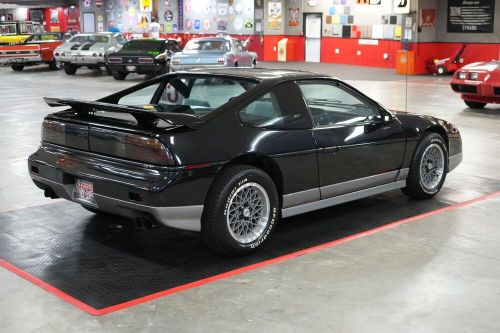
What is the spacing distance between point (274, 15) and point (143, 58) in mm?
12440

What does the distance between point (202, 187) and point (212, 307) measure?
0.97 meters

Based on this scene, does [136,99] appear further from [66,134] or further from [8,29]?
[8,29]

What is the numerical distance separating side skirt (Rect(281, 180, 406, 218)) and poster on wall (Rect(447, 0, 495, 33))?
736 inches

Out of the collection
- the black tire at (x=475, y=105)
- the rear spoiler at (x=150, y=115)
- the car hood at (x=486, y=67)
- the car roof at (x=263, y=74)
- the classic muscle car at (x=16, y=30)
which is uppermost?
the classic muscle car at (x=16, y=30)

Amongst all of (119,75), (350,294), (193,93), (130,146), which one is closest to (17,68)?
(119,75)

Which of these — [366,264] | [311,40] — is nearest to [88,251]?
[366,264]

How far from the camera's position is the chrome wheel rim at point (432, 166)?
21.3 ft

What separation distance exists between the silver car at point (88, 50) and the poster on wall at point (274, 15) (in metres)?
9.87

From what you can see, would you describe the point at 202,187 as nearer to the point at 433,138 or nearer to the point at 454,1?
the point at 433,138

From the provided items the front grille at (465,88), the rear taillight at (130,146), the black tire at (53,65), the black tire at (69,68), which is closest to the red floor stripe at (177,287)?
the rear taillight at (130,146)

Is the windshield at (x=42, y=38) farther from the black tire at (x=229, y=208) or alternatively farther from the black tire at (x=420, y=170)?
the black tire at (x=229, y=208)

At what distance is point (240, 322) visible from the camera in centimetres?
383

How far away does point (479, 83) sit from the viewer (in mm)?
13422

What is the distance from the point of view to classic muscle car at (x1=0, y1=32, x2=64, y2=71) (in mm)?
25172
